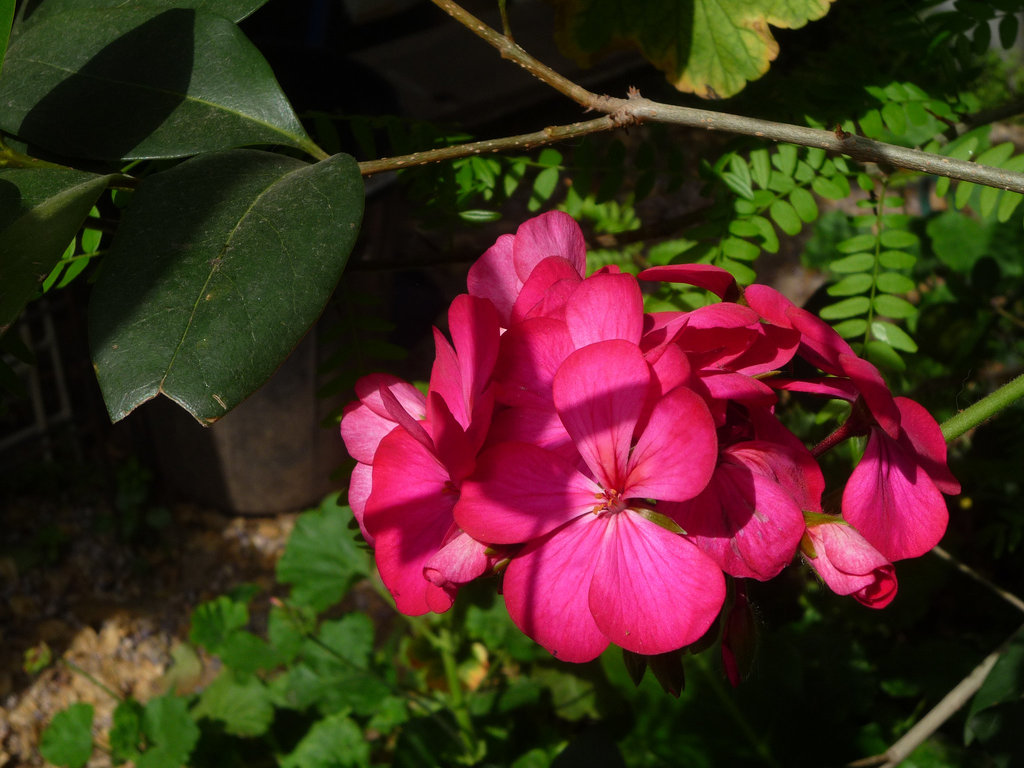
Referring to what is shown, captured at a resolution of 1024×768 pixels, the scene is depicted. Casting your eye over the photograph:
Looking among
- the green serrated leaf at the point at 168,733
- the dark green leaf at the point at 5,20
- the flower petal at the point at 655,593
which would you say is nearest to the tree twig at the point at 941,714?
the flower petal at the point at 655,593

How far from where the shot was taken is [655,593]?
52cm

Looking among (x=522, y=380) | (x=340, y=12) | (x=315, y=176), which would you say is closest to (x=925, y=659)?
(x=522, y=380)

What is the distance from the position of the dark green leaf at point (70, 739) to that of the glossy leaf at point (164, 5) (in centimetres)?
161

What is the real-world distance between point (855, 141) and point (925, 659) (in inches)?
56.6

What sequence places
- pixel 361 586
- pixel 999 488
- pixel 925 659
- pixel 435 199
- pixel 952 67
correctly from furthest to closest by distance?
pixel 361 586, pixel 999 488, pixel 925 659, pixel 952 67, pixel 435 199

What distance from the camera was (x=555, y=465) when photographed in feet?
1.77

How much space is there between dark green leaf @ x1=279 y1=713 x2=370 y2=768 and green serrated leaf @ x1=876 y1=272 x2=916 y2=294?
1.35m

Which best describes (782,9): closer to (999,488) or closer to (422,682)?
(999,488)

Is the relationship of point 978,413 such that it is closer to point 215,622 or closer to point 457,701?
point 457,701

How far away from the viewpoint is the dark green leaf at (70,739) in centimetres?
184

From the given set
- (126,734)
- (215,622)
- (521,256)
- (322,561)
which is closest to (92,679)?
(126,734)

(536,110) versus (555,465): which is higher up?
(555,465)

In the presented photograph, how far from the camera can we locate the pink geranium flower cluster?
0.51m

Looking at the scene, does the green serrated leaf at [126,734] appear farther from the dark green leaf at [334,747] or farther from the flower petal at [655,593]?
the flower petal at [655,593]
